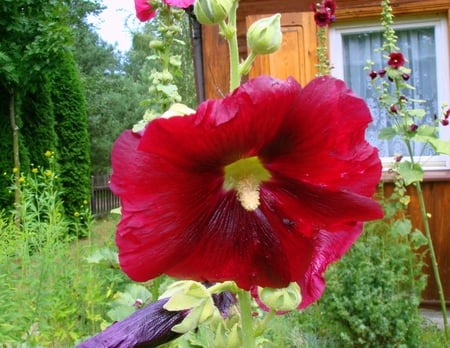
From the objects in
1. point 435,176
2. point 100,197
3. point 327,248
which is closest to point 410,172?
point 435,176

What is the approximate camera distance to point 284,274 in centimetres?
45

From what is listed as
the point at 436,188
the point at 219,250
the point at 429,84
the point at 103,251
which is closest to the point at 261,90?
the point at 219,250

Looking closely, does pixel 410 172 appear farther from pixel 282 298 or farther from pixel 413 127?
pixel 282 298

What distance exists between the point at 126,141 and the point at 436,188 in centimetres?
375

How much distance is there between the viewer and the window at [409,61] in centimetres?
394

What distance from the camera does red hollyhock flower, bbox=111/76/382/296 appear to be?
38 cm

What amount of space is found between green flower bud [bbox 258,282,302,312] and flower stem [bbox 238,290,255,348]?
0.09 feet

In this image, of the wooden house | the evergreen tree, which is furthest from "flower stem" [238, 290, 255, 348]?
the evergreen tree

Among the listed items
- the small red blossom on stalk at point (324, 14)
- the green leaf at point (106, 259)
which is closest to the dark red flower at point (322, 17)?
the small red blossom on stalk at point (324, 14)

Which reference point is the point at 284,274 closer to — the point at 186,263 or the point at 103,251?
the point at 186,263

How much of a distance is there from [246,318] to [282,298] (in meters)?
0.05

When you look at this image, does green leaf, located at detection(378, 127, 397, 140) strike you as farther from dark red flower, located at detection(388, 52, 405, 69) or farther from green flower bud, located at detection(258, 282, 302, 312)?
green flower bud, located at detection(258, 282, 302, 312)

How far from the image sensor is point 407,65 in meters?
4.10

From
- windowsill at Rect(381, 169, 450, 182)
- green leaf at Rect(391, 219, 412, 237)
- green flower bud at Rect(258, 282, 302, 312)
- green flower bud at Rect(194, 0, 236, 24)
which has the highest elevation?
green flower bud at Rect(194, 0, 236, 24)
